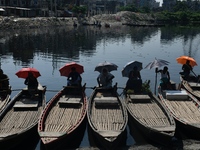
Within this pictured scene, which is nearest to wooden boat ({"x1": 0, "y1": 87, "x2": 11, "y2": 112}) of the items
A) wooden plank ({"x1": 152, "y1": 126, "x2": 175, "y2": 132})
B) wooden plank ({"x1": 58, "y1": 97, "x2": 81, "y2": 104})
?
wooden plank ({"x1": 58, "y1": 97, "x2": 81, "y2": 104})

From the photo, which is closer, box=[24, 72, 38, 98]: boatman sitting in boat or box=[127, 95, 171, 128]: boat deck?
box=[127, 95, 171, 128]: boat deck

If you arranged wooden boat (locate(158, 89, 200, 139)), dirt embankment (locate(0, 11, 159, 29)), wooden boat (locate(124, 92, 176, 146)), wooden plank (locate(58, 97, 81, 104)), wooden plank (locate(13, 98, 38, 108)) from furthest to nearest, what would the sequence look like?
dirt embankment (locate(0, 11, 159, 29))
wooden plank (locate(58, 97, 81, 104))
wooden plank (locate(13, 98, 38, 108))
wooden boat (locate(158, 89, 200, 139))
wooden boat (locate(124, 92, 176, 146))

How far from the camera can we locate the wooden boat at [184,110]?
1223cm

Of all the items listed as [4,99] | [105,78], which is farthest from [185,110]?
[4,99]

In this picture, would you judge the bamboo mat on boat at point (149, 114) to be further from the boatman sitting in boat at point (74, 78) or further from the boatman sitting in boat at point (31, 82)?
the boatman sitting in boat at point (31, 82)

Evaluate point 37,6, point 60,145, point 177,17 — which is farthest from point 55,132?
point 177,17

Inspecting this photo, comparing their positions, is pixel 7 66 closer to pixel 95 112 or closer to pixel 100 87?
pixel 100 87

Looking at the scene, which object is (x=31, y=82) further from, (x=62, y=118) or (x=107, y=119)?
(x=107, y=119)

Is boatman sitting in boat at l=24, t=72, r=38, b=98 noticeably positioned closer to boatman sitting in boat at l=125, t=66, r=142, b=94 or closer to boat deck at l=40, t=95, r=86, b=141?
boat deck at l=40, t=95, r=86, b=141

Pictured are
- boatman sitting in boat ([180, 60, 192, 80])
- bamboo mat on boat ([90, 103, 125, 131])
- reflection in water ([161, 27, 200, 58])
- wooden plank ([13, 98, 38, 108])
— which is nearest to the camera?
bamboo mat on boat ([90, 103, 125, 131])

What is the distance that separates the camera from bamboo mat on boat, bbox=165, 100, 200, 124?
13.2 m

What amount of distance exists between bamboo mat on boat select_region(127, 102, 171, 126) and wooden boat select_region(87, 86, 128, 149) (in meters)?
0.81

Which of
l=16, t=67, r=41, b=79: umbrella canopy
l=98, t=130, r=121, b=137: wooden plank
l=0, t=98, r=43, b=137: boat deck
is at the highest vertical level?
l=16, t=67, r=41, b=79: umbrella canopy

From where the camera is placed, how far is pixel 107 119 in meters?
13.1
